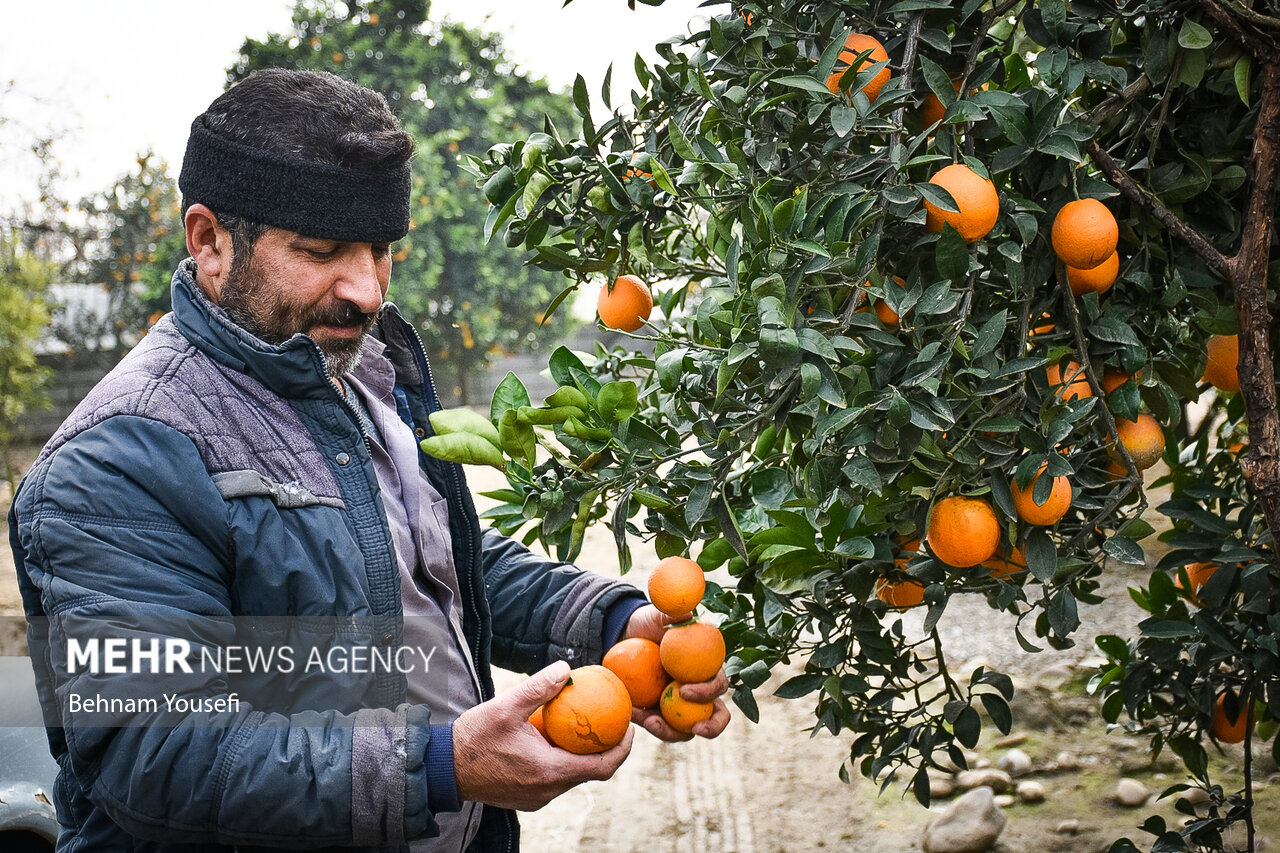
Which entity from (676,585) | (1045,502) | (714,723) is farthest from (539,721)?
(1045,502)

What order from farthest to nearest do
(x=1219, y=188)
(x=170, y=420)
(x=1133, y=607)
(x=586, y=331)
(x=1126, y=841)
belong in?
(x=586, y=331)
(x=1133, y=607)
(x=1126, y=841)
(x=1219, y=188)
(x=170, y=420)

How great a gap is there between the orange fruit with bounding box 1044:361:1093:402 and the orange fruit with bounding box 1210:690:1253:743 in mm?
896

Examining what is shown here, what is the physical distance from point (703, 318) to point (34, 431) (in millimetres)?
9250

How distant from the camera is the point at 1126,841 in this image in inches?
73.5

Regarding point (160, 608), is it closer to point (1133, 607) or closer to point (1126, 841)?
point (1126, 841)

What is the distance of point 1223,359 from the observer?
5.07ft

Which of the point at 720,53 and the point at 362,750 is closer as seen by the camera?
the point at 362,750

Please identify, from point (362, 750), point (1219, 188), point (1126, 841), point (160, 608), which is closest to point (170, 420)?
point (160, 608)

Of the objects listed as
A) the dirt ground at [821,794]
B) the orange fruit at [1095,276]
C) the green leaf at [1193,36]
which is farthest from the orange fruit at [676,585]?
the dirt ground at [821,794]

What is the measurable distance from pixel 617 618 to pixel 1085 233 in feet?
3.30

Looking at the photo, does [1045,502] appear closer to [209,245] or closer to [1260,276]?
[1260,276]

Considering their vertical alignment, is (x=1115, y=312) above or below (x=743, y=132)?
below

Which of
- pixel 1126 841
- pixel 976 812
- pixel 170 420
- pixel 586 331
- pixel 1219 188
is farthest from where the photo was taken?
pixel 586 331

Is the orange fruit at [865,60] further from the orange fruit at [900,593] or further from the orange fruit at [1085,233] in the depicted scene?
the orange fruit at [900,593]
